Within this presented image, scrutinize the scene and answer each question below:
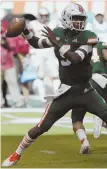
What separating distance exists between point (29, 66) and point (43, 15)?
3.46 ft

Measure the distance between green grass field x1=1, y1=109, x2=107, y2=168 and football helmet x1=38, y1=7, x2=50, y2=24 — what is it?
2530 millimetres

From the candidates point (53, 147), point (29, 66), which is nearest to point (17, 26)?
point (53, 147)

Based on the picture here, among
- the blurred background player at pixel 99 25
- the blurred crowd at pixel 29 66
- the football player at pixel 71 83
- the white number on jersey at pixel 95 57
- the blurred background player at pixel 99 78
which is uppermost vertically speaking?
the football player at pixel 71 83

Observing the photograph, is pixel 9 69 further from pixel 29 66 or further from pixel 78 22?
pixel 78 22

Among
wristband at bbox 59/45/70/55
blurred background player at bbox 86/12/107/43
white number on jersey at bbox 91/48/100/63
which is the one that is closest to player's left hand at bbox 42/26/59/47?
wristband at bbox 59/45/70/55

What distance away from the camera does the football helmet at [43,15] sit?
44.7 ft

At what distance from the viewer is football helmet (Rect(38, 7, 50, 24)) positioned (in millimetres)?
13617

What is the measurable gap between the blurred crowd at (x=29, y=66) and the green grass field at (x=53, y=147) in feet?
5.84

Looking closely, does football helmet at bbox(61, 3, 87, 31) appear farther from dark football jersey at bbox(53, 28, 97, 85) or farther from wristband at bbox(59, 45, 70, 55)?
wristband at bbox(59, 45, 70, 55)

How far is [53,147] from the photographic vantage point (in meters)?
8.50

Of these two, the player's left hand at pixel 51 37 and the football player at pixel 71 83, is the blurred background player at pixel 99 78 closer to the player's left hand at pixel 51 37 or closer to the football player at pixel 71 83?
the football player at pixel 71 83

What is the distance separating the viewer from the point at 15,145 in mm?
8625

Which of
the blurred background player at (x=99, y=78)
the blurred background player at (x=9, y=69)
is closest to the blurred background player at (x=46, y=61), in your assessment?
the blurred background player at (x=9, y=69)

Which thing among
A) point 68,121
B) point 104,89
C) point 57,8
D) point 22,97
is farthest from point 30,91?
point 104,89
